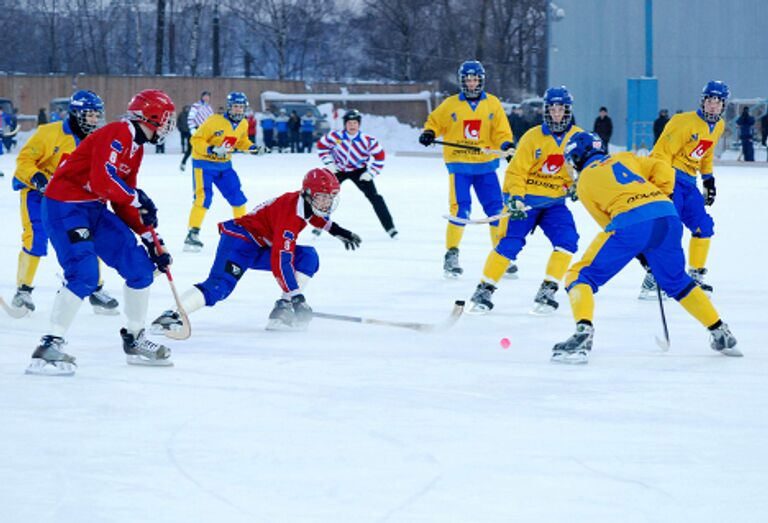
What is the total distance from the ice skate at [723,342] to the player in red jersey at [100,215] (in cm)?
258

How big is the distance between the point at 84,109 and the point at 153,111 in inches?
46.2

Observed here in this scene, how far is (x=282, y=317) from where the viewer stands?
22.3ft

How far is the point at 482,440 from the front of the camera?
4.43 meters

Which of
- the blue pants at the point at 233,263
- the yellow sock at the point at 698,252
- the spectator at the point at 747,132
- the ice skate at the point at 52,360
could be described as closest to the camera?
the ice skate at the point at 52,360

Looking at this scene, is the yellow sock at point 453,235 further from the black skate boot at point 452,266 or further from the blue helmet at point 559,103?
the blue helmet at point 559,103

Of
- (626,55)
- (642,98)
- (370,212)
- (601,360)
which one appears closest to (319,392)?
(601,360)

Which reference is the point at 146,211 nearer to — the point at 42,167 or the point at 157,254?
the point at 157,254

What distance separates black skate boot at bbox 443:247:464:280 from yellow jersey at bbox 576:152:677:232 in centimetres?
314

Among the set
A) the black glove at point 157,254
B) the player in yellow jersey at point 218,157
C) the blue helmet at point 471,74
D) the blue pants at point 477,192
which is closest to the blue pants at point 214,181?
the player in yellow jersey at point 218,157

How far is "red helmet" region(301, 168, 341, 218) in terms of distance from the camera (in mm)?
6555

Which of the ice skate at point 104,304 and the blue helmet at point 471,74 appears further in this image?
the blue helmet at point 471,74

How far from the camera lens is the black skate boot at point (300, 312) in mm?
6789

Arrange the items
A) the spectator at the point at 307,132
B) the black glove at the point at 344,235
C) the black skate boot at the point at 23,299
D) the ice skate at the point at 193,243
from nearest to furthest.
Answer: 1. the black glove at the point at 344,235
2. the black skate boot at the point at 23,299
3. the ice skate at the point at 193,243
4. the spectator at the point at 307,132

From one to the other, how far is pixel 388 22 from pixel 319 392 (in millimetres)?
44626
